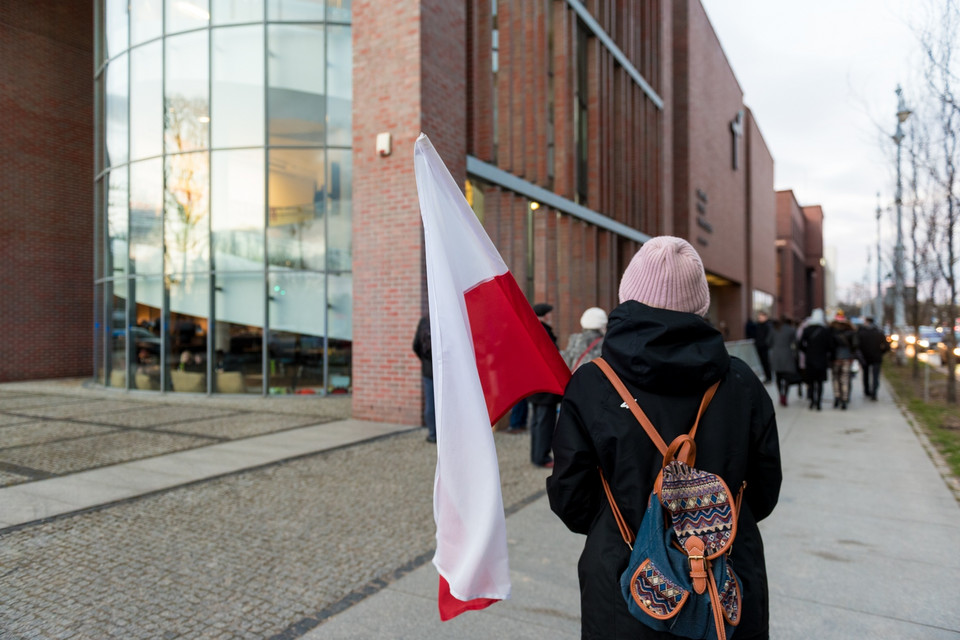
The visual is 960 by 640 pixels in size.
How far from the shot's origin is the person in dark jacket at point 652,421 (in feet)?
5.85

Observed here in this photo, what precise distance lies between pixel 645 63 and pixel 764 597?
20.9 meters

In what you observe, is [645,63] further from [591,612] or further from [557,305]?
[591,612]

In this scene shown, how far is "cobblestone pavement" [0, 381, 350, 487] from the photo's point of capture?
7195mm

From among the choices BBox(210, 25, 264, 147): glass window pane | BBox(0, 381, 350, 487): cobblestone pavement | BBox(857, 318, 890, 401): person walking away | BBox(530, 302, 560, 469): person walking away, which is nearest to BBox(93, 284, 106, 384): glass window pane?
BBox(0, 381, 350, 487): cobblestone pavement

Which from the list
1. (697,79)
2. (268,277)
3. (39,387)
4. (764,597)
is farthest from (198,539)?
(697,79)

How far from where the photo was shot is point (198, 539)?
4668 mm

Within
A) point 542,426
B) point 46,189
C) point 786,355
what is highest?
point 46,189

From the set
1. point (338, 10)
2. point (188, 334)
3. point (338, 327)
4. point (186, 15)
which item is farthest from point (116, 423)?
point (338, 10)

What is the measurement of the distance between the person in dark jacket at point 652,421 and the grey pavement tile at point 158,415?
8845 millimetres

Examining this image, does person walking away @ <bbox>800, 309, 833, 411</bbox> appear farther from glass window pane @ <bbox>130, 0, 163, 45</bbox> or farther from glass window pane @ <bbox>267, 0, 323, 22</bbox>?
glass window pane @ <bbox>130, 0, 163, 45</bbox>

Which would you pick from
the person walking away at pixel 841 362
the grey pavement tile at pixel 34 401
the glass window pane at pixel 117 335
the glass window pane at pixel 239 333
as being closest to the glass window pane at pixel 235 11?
the glass window pane at pixel 239 333

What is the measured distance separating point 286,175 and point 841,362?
11.4 metres

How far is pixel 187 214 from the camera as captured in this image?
515 inches

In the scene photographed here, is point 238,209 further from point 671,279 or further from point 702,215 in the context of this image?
point 702,215
